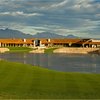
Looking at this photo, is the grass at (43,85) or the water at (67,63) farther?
the water at (67,63)

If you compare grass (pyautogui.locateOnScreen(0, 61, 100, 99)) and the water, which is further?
the water

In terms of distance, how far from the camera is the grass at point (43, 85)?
17812 millimetres

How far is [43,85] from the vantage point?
2073cm

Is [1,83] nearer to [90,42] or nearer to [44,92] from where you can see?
[44,92]

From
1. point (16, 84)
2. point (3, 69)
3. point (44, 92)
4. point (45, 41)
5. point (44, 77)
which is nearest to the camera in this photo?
point (44, 92)

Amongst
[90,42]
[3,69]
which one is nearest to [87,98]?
[3,69]

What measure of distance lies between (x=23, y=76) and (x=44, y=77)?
1420 mm

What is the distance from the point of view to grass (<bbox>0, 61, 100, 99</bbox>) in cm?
1781

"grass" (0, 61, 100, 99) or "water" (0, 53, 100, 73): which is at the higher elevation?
"grass" (0, 61, 100, 99)

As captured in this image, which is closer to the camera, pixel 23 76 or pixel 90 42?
pixel 23 76

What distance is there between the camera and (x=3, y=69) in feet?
83.7

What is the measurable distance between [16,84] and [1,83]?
2.98 feet

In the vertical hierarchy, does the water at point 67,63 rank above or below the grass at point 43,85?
below

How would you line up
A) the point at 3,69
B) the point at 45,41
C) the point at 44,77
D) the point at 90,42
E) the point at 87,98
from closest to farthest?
the point at 87,98 < the point at 44,77 < the point at 3,69 < the point at 90,42 < the point at 45,41
